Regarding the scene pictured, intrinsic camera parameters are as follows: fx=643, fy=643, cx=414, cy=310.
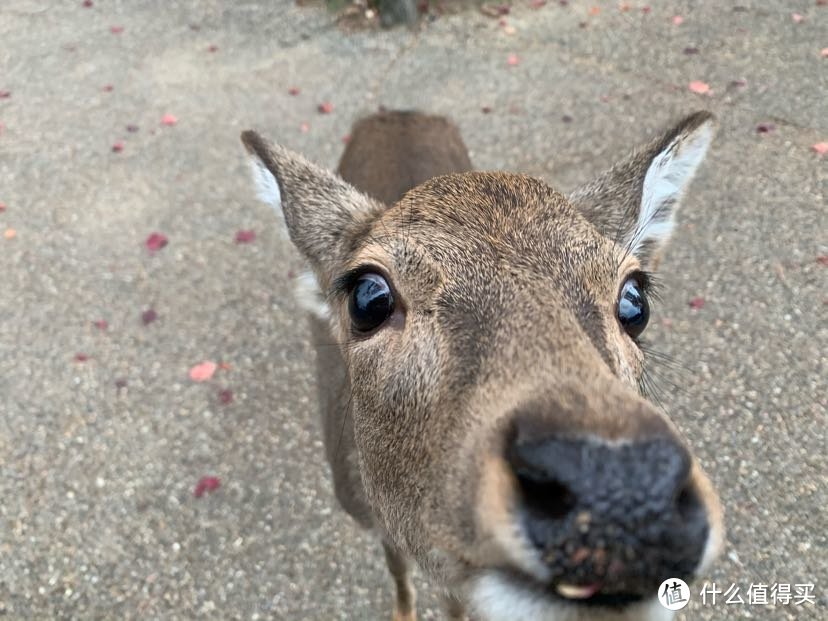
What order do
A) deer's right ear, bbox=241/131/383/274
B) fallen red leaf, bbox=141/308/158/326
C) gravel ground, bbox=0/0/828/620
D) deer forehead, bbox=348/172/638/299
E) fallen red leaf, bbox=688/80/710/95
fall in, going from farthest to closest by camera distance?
fallen red leaf, bbox=688/80/710/95, fallen red leaf, bbox=141/308/158/326, gravel ground, bbox=0/0/828/620, deer's right ear, bbox=241/131/383/274, deer forehead, bbox=348/172/638/299

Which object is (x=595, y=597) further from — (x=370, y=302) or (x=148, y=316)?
(x=148, y=316)

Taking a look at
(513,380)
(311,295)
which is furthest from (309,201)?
(513,380)

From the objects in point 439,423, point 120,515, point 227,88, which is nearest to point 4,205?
point 227,88

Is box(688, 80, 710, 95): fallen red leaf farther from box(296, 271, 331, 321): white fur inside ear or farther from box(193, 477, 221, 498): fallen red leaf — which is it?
box(193, 477, 221, 498): fallen red leaf

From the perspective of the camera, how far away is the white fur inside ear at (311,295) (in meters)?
2.81

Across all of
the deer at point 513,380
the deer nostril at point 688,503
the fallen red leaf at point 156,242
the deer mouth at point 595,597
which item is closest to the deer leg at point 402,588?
the deer at point 513,380

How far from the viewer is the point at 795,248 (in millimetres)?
5180

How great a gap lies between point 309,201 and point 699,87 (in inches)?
221

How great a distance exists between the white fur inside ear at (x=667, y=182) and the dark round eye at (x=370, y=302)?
106cm

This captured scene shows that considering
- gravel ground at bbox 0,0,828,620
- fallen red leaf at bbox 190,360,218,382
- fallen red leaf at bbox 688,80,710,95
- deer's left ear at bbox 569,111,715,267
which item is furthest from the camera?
fallen red leaf at bbox 688,80,710,95

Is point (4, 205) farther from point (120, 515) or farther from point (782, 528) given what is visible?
point (782, 528)
